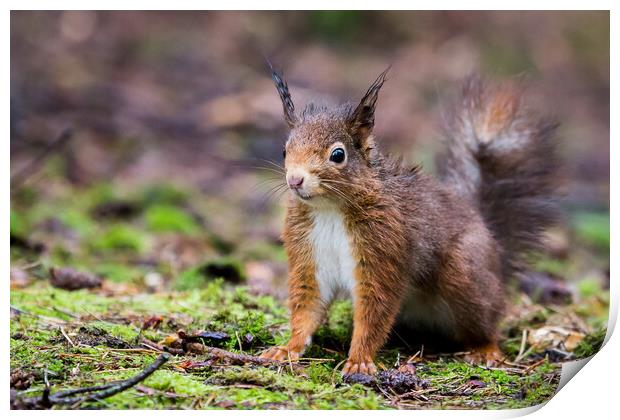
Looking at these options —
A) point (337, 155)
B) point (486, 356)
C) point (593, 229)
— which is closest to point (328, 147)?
point (337, 155)

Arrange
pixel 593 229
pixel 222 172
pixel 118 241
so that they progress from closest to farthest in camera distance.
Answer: pixel 118 241 < pixel 593 229 < pixel 222 172

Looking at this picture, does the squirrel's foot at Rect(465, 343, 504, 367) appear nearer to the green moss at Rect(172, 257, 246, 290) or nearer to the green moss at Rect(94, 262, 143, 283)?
the green moss at Rect(172, 257, 246, 290)

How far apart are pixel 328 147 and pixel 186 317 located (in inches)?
48.5

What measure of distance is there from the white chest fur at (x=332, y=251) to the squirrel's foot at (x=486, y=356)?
0.72 m

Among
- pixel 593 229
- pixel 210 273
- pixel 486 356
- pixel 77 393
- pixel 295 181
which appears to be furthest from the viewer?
pixel 593 229

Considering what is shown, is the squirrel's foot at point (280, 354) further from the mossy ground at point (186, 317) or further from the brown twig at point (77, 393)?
the brown twig at point (77, 393)

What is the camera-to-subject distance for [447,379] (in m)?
3.13

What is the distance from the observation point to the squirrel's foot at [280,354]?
3.16 meters

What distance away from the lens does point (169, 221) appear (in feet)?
19.8

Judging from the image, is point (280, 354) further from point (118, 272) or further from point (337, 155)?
point (118, 272)

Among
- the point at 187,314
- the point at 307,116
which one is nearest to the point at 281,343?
the point at 187,314

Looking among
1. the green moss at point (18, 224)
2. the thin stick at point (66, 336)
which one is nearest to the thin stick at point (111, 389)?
the thin stick at point (66, 336)
